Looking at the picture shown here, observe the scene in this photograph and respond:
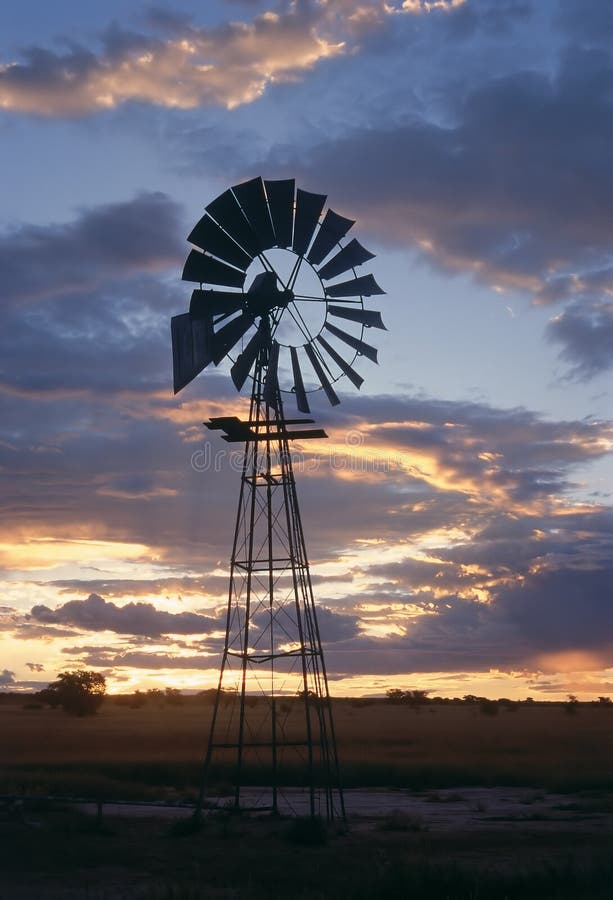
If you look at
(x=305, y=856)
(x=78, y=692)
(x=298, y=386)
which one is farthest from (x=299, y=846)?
(x=78, y=692)

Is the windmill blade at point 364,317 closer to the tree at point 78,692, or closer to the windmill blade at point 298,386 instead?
the windmill blade at point 298,386

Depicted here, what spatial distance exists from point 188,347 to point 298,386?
2812 mm

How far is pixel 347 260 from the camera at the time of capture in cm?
2497

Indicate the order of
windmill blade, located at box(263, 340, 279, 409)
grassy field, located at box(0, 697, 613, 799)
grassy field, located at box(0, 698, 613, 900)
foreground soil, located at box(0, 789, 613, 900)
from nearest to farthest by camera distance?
1. foreground soil, located at box(0, 789, 613, 900)
2. grassy field, located at box(0, 698, 613, 900)
3. windmill blade, located at box(263, 340, 279, 409)
4. grassy field, located at box(0, 697, 613, 799)

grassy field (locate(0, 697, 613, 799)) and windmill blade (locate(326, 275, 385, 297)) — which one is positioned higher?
windmill blade (locate(326, 275, 385, 297))

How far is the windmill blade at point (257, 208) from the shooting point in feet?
79.6

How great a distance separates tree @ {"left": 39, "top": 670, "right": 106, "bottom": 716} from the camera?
100438 mm

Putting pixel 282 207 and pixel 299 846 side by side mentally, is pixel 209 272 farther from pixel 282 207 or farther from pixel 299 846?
pixel 299 846

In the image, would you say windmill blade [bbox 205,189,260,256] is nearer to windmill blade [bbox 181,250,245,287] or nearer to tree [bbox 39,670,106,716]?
windmill blade [bbox 181,250,245,287]

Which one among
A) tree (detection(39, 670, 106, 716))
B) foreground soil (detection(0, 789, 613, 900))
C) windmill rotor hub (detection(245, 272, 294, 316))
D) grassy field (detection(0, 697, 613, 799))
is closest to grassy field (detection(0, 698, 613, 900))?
foreground soil (detection(0, 789, 613, 900))

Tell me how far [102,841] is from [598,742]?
48.0 m

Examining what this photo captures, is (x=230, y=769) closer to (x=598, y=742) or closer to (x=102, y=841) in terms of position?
(x=102, y=841)

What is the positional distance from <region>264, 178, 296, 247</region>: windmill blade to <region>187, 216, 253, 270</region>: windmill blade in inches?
38.6

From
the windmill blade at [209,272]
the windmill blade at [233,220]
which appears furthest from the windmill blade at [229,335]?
the windmill blade at [233,220]
